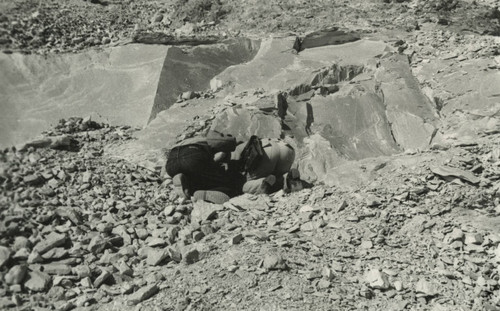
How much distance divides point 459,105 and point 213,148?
2838 millimetres

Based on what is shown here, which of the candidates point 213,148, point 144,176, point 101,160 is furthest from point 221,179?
point 101,160

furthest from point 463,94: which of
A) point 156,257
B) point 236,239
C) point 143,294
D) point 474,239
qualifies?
point 143,294

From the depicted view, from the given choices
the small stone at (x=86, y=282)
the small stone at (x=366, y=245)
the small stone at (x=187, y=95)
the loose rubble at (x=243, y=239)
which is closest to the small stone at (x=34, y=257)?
the loose rubble at (x=243, y=239)

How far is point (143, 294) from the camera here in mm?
2955

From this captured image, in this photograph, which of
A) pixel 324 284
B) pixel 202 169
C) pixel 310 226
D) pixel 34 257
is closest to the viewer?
pixel 34 257

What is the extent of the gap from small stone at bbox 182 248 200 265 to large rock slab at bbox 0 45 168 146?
135cm

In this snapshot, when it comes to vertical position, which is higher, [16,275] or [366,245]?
[16,275]

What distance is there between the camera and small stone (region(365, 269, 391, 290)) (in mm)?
3225

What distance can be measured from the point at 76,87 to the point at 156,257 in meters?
2.49

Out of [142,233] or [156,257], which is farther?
[142,233]

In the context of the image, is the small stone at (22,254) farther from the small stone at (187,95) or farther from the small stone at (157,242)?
the small stone at (187,95)

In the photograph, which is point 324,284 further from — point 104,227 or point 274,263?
point 104,227

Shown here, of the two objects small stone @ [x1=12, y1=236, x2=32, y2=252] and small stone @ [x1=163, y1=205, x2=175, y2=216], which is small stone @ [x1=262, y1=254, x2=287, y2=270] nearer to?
small stone @ [x1=163, y1=205, x2=175, y2=216]

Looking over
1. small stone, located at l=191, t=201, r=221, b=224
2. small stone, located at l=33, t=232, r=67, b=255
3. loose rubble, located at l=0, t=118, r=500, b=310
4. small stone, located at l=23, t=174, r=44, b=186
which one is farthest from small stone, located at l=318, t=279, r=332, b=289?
small stone, located at l=23, t=174, r=44, b=186
